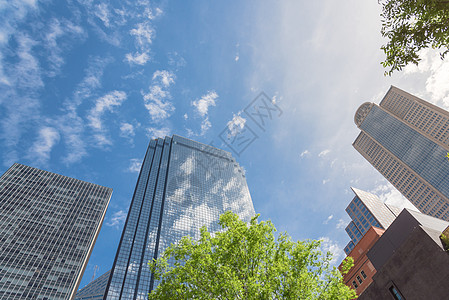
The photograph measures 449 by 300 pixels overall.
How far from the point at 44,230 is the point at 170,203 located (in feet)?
189

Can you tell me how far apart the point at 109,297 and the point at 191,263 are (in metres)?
107

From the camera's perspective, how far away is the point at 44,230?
4077 inches

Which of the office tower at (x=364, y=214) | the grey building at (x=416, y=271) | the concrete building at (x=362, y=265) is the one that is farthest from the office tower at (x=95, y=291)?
the grey building at (x=416, y=271)

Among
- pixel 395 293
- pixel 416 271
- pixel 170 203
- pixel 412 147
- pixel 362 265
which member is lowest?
pixel 395 293

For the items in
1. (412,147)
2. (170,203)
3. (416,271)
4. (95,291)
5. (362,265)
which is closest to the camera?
(416,271)

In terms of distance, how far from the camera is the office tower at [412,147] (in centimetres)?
13962

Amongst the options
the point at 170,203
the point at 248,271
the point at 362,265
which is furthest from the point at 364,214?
the point at 248,271

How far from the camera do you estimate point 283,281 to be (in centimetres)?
1246

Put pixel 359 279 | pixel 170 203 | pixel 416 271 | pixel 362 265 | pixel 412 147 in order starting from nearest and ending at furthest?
pixel 416 271
pixel 359 279
pixel 362 265
pixel 170 203
pixel 412 147

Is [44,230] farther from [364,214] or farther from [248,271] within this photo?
[364,214]

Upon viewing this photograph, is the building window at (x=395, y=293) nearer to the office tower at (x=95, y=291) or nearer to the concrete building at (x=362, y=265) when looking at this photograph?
the concrete building at (x=362, y=265)

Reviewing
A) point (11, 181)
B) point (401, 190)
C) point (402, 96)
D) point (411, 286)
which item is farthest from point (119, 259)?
point (402, 96)

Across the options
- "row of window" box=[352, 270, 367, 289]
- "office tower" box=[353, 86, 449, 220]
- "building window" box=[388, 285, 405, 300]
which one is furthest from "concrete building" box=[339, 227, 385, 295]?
"office tower" box=[353, 86, 449, 220]

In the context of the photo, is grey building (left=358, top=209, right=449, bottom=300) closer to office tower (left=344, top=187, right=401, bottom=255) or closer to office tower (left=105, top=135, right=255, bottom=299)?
office tower (left=105, top=135, right=255, bottom=299)
